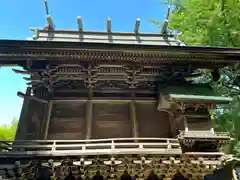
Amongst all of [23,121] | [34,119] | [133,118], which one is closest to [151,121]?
[133,118]

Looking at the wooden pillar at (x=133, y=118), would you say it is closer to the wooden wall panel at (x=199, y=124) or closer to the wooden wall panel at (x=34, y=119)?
the wooden wall panel at (x=199, y=124)

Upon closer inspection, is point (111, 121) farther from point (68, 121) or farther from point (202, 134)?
point (202, 134)

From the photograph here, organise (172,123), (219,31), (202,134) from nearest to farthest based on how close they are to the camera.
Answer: (202,134) → (172,123) → (219,31)

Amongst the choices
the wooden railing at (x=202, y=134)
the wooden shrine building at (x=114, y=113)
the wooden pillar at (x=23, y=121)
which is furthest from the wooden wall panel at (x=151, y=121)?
the wooden pillar at (x=23, y=121)

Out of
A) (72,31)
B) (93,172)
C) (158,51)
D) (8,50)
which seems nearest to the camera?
(93,172)

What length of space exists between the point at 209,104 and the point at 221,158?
1.61m

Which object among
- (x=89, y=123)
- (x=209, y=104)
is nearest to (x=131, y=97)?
(x=89, y=123)

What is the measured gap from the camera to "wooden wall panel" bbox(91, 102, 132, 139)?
23.8 ft

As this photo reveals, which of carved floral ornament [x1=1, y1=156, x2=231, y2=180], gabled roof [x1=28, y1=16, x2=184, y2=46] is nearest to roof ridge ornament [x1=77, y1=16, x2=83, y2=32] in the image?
gabled roof [x1=28, y1=16, x2=184, y2=46]

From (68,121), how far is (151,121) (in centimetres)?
282

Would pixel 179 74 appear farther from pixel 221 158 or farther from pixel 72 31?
pixel 72 31

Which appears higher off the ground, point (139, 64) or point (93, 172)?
point (139, 64)

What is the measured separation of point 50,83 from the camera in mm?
7480

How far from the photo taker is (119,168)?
19.7 ft
